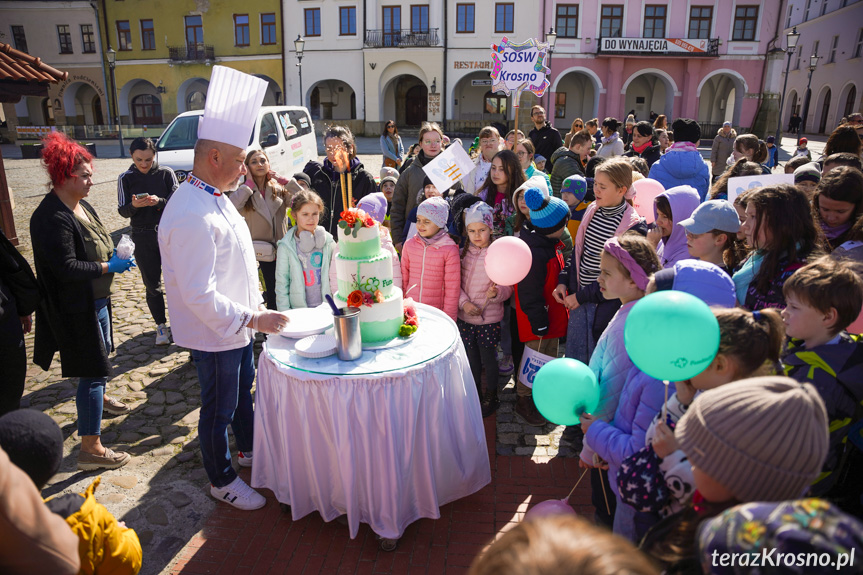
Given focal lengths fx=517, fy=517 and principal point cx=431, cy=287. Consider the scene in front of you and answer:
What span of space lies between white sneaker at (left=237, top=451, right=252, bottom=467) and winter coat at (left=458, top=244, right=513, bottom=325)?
6.02 ft

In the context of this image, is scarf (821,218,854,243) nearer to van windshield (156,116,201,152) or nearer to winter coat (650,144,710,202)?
winter coat (650,144,710,202)

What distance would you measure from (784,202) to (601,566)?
2718 mm

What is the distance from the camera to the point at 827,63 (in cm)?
3412

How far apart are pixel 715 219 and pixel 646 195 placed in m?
1.45

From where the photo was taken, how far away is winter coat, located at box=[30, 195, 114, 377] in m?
3.23

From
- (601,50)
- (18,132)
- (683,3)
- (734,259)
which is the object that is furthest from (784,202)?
(18,132)

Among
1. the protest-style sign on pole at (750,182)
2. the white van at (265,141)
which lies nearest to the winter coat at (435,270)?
the protest-style sign on pole at (750,182)

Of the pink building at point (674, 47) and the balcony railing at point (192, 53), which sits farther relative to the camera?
the balcony railing at point (192, 53)

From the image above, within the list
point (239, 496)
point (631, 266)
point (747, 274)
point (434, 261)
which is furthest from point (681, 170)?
point (239, 496)

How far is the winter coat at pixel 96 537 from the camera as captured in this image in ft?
5.55

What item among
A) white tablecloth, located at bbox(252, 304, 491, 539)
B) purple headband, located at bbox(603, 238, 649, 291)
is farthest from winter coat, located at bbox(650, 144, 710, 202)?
white tablecloth, located at bbox(252, 304, 491, 539)

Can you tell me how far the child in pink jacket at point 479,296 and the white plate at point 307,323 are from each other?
3.89ft

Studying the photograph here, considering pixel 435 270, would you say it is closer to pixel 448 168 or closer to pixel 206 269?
pixel 448 168

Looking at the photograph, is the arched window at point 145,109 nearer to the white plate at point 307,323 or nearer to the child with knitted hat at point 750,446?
the white plate at point 307,323
